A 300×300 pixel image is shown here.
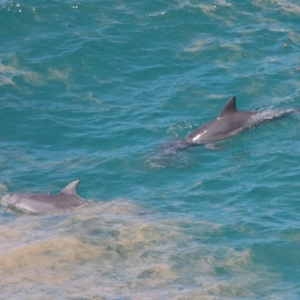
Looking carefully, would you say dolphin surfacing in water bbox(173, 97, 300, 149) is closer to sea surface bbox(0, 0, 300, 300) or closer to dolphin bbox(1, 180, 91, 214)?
sea surface bbox(0, 0, 300, 300)

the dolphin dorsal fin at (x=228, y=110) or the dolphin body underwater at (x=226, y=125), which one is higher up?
the dolphin dorsal fin at (x=228, y=110)

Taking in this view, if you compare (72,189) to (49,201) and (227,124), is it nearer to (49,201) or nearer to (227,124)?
(49,201)

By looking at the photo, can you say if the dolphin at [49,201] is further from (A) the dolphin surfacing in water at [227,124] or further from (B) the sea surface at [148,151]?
(A) the dolphin surfacing in water at [227,124]

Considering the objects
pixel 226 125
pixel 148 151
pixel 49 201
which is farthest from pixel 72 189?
pixel 226 125

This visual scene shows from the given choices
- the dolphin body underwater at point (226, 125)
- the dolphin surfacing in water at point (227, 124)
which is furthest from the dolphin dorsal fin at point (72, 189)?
the dolphin surfacing in water at point (227, 124)

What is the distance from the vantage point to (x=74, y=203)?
15.4 metres

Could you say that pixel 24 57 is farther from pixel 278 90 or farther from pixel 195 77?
pixel 278 90

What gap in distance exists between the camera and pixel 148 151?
18000mm

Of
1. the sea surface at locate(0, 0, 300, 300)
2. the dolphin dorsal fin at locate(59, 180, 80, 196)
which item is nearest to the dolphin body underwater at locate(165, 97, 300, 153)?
the sea surface at locate(0, 0, 300, 300)

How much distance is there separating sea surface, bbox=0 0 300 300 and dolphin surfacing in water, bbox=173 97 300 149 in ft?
0.91

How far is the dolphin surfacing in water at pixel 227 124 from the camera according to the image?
59.8 ft

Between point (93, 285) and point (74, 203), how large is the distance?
3.79m

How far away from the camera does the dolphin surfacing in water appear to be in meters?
18.2

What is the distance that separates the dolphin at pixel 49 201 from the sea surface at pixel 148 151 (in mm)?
193
